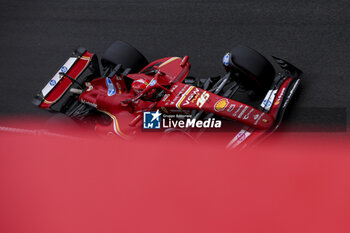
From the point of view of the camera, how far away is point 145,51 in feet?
15.1

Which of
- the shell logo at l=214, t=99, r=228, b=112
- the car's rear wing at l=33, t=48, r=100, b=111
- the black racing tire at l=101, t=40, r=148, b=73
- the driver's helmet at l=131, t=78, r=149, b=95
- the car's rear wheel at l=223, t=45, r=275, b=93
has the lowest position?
the car's rear wing at l=33, t=48, r=100, b=111

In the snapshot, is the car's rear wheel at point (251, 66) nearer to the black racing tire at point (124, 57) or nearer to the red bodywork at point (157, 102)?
the red bodywork at point (157, 102)

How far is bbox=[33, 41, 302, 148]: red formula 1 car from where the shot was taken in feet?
10.7

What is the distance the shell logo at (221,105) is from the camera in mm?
3223

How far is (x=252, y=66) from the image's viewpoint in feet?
11.2

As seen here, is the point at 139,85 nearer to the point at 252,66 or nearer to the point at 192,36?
the point at 252,66

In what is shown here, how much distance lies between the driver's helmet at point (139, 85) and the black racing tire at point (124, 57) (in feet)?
1.68

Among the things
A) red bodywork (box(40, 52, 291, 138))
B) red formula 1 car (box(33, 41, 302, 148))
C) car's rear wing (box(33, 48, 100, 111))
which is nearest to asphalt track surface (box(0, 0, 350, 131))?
red formula 1 car (box(33, 41, 302, 148))

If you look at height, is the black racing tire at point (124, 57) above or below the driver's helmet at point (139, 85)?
above

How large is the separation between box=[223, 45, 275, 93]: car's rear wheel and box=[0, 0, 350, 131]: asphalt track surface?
0.46 m

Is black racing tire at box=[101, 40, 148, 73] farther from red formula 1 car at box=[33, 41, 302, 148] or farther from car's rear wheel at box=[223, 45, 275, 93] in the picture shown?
car's rear wheel at box=[223, 45, 275, 93]

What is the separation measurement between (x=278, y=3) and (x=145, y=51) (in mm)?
1646

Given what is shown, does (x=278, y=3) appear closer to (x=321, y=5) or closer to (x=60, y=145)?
(x=321, y=5)

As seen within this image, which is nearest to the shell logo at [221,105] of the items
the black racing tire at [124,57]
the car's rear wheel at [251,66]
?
the car's rear wheel at [251,66]
